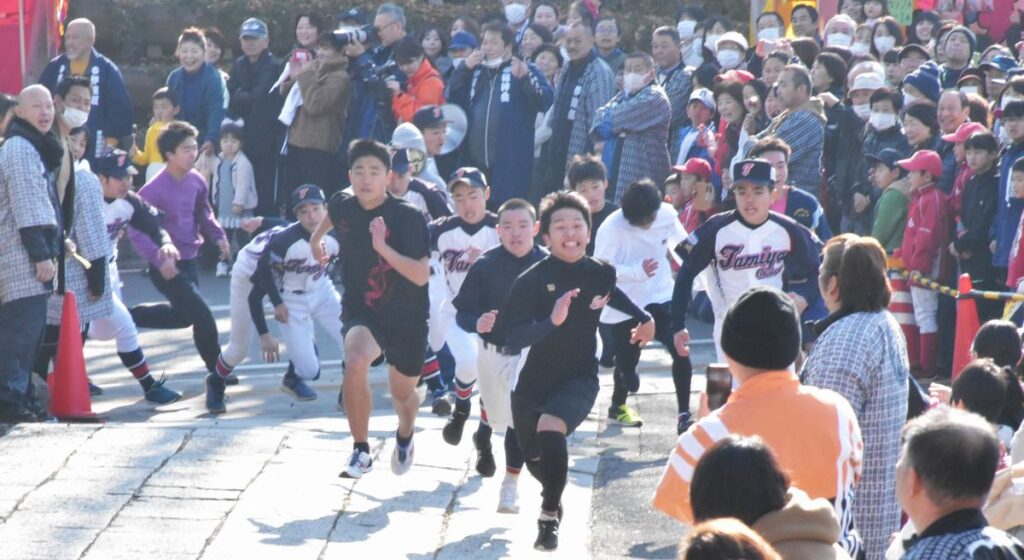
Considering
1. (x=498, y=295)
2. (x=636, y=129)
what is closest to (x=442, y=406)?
(x=498, y=295)

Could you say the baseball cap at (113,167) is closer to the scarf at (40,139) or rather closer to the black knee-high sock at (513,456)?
the scarf at (40,139)

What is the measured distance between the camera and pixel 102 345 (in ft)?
41.5

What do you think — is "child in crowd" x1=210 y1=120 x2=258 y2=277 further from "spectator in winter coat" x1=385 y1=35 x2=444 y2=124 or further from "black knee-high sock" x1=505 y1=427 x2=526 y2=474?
"black knee-high sock" x1=505 y1=427 x2=526 y2=474

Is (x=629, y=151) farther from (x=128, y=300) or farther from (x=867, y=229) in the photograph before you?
(x=128, y=300)

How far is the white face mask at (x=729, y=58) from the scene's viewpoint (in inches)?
581

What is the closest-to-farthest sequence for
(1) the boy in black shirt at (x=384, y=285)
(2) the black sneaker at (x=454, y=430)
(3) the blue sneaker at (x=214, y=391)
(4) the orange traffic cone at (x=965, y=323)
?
(1) the boy in black shirt at (x=384, y=285) → (2) the black sneaker at (x=454, y=430) → (4) the orange traffic cone at (x=965, y=323) → (3) the blue sneaker at (x=214, y=391)

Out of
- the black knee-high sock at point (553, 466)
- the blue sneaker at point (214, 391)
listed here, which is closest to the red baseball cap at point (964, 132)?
the black knee-high sock at point (553, 466)

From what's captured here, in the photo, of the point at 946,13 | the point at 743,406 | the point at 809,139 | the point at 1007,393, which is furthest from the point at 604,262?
the point at 946,13

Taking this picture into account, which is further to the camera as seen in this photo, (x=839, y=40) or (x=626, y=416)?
(x=839, y=40)

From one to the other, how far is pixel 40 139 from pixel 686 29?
840cm

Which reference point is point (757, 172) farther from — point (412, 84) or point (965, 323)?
point (412, 84)

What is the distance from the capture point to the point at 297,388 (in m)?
10.9

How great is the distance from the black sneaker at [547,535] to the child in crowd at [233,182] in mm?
8726

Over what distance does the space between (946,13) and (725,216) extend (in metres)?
8.59
